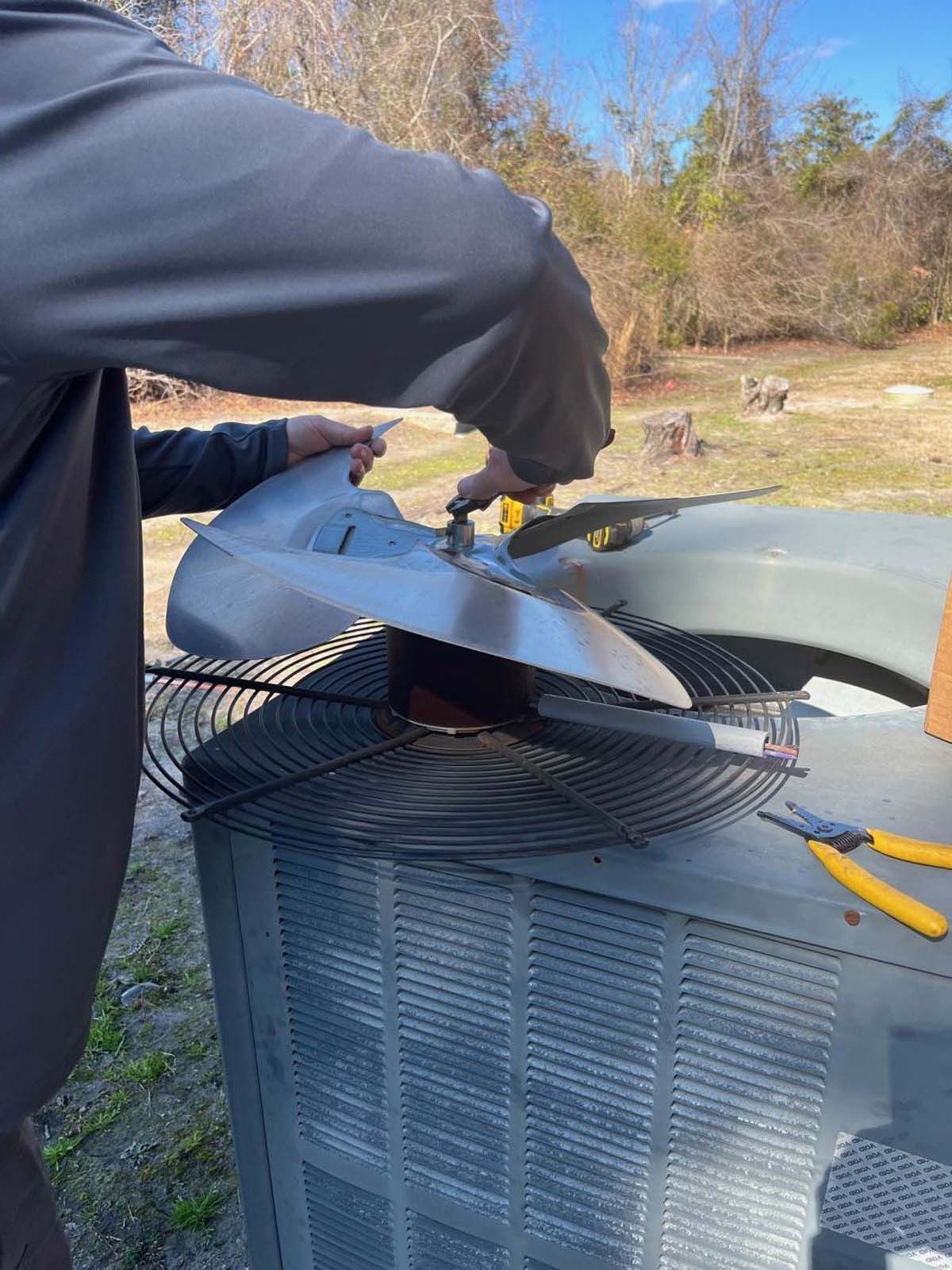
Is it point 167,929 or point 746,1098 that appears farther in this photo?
point 167,929

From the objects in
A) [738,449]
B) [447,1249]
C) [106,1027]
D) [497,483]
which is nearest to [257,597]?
[497,483]

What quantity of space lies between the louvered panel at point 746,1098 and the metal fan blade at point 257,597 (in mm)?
562

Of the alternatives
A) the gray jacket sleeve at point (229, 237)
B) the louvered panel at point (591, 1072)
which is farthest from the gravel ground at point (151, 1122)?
the gray jacket sleeve at point (229, 237)

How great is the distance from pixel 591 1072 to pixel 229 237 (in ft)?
2.78

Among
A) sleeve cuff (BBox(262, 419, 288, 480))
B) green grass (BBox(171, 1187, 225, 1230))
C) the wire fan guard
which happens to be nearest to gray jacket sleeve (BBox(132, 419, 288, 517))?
sleeve cuff (BBox(262, 419, 288, 480))

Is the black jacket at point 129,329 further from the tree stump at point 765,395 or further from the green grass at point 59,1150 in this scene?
the tree stump at point 765,395

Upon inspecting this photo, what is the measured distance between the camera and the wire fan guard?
0.95 metres

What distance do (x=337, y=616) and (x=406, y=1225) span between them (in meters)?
0.75

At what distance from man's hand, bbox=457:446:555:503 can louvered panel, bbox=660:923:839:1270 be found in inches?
19.2

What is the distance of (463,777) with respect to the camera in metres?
1.07

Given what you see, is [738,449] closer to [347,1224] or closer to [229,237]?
[347,1224]

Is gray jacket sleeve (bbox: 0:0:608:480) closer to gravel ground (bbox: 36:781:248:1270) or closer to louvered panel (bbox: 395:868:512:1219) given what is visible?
louvered panel (bbox: 395:868:512:1219)

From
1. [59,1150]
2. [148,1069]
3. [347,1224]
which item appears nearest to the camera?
[347,1224]

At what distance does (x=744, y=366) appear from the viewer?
1155 cm
